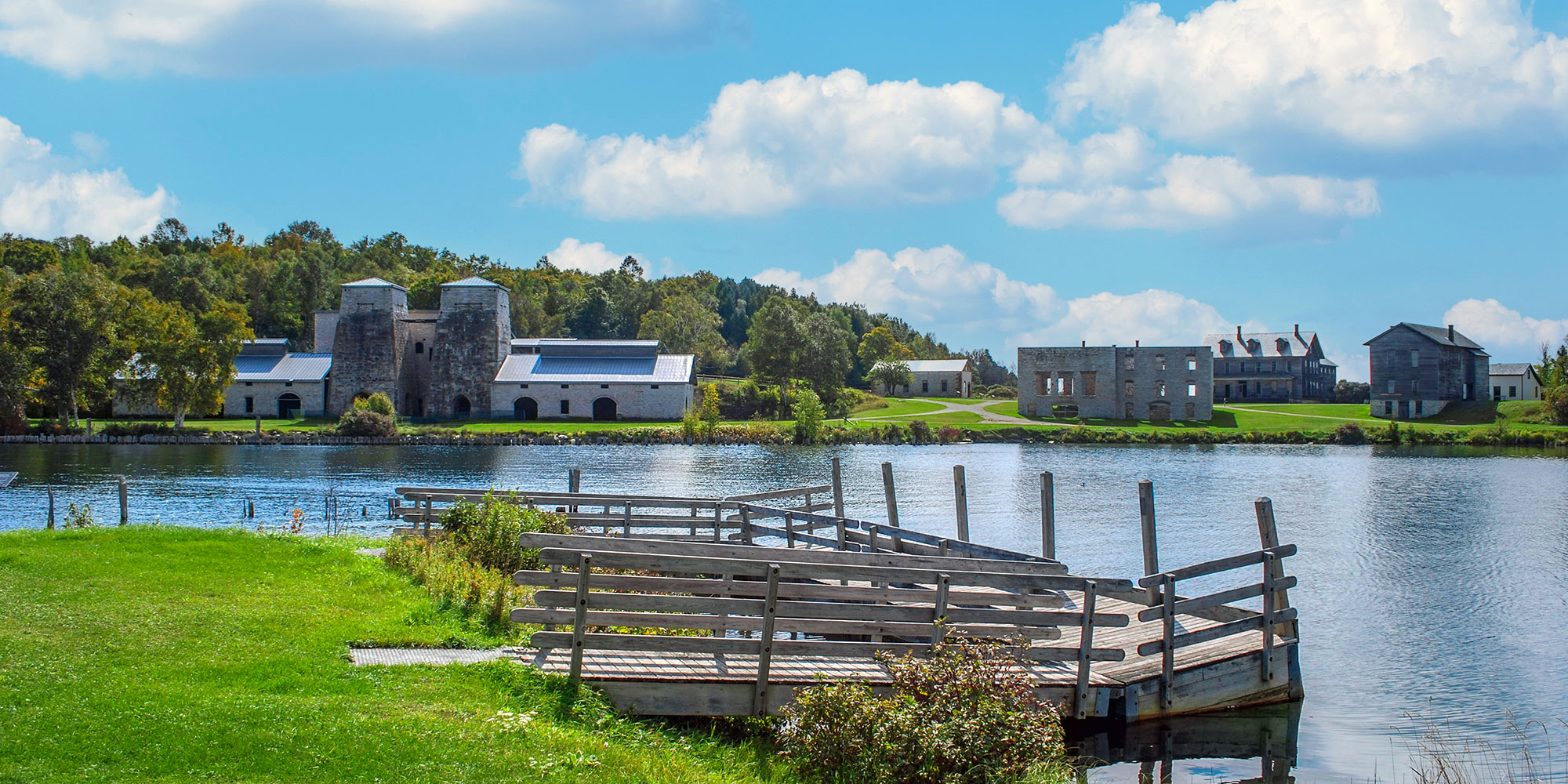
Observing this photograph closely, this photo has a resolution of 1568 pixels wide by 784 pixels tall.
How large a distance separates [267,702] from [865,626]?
532cm

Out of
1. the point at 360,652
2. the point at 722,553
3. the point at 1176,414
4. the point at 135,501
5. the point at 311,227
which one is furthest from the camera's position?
the point at 311,227

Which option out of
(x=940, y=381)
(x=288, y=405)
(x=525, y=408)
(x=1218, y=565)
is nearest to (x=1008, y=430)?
(x=525, y=408)

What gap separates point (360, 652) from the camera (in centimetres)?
1068

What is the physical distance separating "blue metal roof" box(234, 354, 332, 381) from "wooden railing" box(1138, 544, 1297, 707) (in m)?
83.2

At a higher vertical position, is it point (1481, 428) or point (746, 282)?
point (746, 282)

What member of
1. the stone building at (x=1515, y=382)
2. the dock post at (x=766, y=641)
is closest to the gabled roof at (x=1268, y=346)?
the stone building at (x=1515, y=382)

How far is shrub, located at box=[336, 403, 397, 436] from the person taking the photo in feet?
234

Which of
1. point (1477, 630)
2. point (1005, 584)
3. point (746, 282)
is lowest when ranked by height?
point (1477, 630)

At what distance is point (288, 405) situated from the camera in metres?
84.8

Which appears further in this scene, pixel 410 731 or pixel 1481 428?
pixel 1481 428

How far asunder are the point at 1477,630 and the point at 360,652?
60.3 ft

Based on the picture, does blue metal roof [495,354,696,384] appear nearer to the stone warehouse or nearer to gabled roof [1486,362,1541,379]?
the stone warehouse

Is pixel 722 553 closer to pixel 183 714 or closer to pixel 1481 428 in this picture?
pixel 183 714

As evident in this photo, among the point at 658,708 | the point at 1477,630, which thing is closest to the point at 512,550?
the point at 658,708
